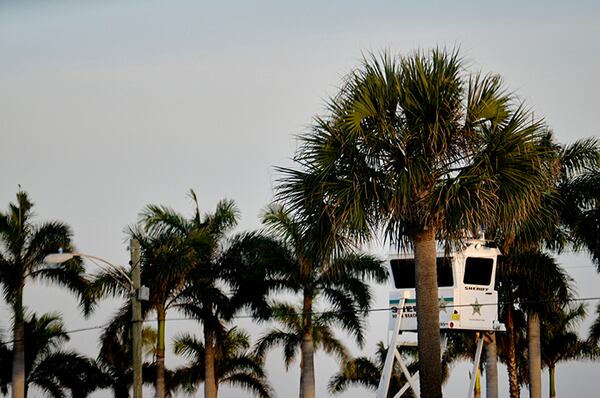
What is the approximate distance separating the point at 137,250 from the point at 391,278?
13410 millimetres

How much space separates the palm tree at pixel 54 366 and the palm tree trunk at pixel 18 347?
3.76 metres

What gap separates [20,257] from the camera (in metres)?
45.2

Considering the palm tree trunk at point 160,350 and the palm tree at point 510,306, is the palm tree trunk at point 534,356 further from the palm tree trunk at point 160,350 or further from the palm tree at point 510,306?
the palm tree trunk at point 160,350

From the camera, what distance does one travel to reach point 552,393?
223ft

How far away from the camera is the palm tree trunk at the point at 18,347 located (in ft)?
147

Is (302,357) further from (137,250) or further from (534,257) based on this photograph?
(137,250)

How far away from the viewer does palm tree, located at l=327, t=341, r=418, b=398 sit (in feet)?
204

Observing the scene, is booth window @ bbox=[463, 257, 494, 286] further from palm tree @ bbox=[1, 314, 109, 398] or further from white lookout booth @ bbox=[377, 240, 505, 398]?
palm tree @ bbox=[1, 314, 109, 398]

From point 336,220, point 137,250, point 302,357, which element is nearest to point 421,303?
point 336,220

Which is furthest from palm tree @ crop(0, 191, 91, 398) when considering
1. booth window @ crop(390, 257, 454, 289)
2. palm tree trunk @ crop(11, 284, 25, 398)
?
booth window @ crop(390, 257, 454, 289)

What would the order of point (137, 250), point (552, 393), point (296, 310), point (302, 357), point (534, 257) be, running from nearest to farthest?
1. point (137, 250)
2. point (534, 257)
3. point (302, 357)
4. point (296, 310)
5. point (552, 393)

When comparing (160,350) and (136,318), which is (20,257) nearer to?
(160,350)

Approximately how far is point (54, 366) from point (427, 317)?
29.7 m

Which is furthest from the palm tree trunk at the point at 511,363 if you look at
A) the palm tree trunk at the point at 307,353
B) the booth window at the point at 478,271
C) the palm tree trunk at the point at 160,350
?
the palm tree trunk at the point at 160,350
